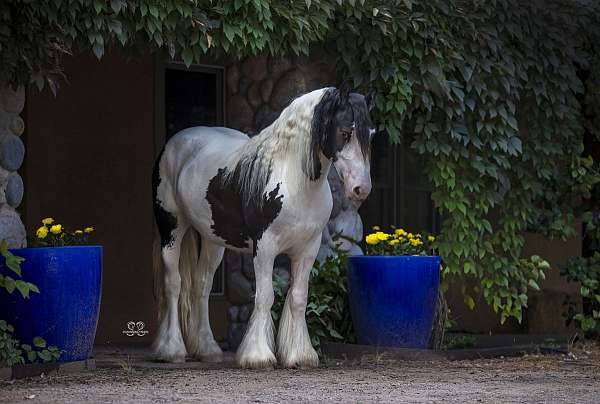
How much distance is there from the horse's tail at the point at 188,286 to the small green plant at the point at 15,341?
1293 millimetres

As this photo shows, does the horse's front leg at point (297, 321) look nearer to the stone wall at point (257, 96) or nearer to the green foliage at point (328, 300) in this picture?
the green foliage at point (328, 300)

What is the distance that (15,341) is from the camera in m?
6.61

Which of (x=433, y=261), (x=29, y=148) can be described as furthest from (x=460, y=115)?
(x=29, y=148)

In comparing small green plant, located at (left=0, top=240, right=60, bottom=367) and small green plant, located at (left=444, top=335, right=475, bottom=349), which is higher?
small green plant, located at (left=0, top=240, right=60, bottom=367)

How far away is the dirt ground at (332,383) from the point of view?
5.84 metres

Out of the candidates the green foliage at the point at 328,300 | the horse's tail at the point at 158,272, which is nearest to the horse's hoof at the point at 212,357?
the horse's tail at the point at 158,272

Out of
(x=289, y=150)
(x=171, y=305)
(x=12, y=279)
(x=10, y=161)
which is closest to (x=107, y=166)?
(x=171, y=305)

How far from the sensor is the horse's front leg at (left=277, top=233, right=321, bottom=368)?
7.17m

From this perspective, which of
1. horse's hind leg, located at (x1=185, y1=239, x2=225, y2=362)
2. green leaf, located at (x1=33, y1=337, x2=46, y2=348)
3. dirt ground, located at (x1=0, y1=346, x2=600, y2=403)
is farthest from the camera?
horse's hind leg, located at (x1=185, y1=239, x2=225, y2=362)

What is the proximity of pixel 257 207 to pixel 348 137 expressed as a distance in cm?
76

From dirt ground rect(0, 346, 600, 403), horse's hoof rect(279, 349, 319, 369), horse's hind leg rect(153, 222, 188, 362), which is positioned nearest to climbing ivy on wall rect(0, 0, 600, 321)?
dirt ground rect(0, 346, 600, 403)

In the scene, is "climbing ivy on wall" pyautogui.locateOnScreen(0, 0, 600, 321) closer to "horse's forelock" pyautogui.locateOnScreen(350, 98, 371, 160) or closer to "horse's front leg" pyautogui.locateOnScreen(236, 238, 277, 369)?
"horse's forelock" pyautogui.locateOnScreen(350, 98, 371, 160)

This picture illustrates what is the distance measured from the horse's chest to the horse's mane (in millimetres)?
57

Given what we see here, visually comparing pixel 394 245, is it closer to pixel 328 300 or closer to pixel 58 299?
pixel 328 300
